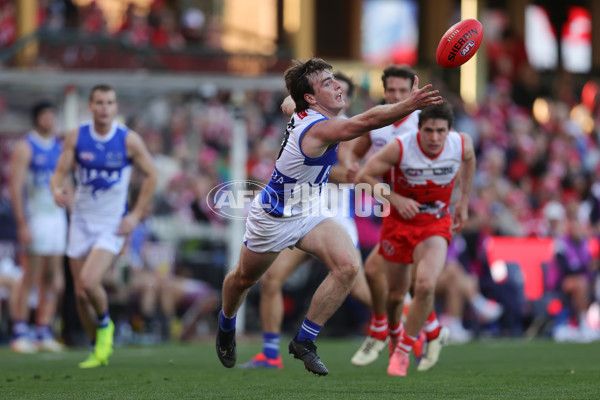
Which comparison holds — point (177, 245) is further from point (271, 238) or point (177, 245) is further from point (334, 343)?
point (271, 238)

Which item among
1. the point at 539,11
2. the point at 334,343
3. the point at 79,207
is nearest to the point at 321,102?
the point at 79,207

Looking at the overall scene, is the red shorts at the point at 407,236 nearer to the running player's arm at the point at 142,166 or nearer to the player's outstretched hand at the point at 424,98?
the running player's arm at the point at 142,166

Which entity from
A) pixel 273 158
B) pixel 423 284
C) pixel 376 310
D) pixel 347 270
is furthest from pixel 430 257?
pixel 273 158

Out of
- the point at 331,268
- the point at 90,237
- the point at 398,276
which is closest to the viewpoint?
the point at 331,268

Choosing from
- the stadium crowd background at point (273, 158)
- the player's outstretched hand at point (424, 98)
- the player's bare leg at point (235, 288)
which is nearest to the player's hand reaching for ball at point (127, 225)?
the player's bare leg at point (235, 288)

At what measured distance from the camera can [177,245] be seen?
14852mm

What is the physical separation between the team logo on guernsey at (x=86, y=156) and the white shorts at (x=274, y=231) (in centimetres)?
275

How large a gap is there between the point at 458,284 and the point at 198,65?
6198 mm

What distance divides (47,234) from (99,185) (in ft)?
9.27

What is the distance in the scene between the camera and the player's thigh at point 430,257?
8430 millimetres

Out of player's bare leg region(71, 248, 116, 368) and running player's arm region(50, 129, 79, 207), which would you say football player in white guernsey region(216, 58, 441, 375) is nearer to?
player's bare leg region(71, 248, 116, 368)

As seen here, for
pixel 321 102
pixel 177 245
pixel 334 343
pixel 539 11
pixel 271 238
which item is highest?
pixel 539 11

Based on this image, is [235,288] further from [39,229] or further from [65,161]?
[39,229]

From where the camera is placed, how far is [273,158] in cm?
1659
